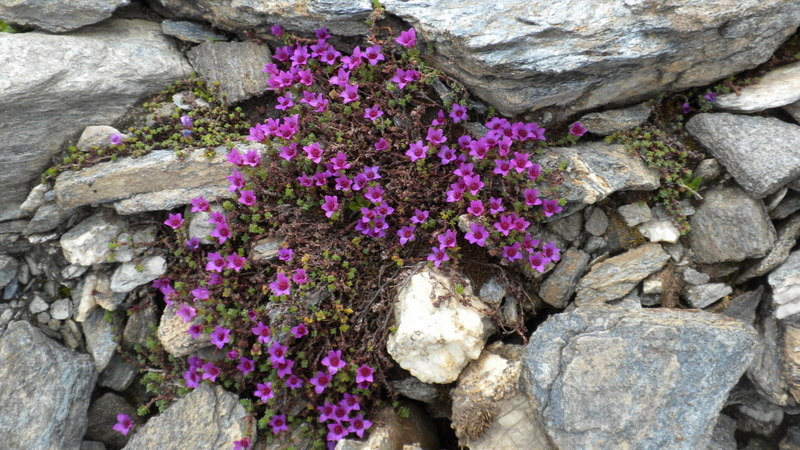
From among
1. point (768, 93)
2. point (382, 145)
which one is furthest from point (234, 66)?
point (768, 93)

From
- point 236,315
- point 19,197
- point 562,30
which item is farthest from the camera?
point 19,197

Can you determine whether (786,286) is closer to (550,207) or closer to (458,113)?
(550,207)

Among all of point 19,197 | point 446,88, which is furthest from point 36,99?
point 446,88

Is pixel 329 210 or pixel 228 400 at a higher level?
pixel 329 210

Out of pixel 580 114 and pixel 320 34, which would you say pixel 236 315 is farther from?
pixel 580 114

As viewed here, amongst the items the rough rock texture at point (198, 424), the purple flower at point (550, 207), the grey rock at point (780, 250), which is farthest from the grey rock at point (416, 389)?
the grey rock at point (780, 250)

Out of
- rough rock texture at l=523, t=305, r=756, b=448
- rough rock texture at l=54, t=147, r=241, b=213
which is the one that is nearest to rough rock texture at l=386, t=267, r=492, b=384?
rough rock texture at l=523, t=305, r=756, b=448
